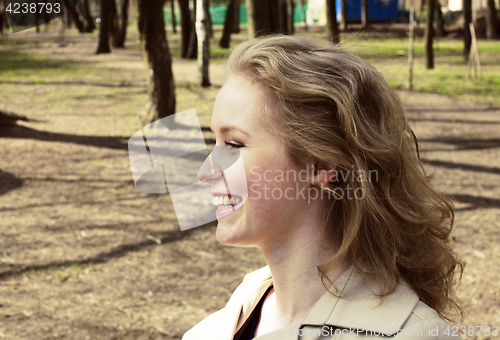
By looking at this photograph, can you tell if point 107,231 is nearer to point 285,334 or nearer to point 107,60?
point 285,334

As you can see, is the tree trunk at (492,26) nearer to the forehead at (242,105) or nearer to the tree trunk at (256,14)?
the tree trunk at (256,14)

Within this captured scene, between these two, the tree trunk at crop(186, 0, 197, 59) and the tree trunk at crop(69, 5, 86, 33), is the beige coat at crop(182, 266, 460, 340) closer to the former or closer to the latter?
the tree trunk at crop(186, 0, 197, 59)

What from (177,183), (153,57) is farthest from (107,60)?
(177,183)

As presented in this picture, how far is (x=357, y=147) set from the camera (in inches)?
50.5

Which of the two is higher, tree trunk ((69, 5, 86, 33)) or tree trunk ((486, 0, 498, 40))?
tree trunk ((69, 5, 86, 33))

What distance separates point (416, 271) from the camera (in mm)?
1414

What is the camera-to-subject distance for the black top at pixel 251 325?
158 cm

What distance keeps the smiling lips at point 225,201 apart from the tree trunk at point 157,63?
7468 mm

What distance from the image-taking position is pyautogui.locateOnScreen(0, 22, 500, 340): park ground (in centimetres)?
376

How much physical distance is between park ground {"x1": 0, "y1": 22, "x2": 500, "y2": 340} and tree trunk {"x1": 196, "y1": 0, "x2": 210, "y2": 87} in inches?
78.5

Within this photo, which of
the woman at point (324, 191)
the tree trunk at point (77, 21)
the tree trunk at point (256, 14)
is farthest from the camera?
the tree trunk at point (77, 21)

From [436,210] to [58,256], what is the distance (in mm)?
4030

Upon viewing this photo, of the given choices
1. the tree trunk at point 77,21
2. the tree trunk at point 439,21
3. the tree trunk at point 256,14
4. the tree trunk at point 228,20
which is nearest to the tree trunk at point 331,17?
the tree trunk at point 256,14

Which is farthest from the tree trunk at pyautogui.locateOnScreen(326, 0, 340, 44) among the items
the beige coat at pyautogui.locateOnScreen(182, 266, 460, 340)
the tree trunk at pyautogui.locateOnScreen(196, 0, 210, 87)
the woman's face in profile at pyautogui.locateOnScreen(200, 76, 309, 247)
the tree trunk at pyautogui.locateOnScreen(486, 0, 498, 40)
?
the tree trunk at pyautogui.locateOnScreen(486, 0, 498, 40)
